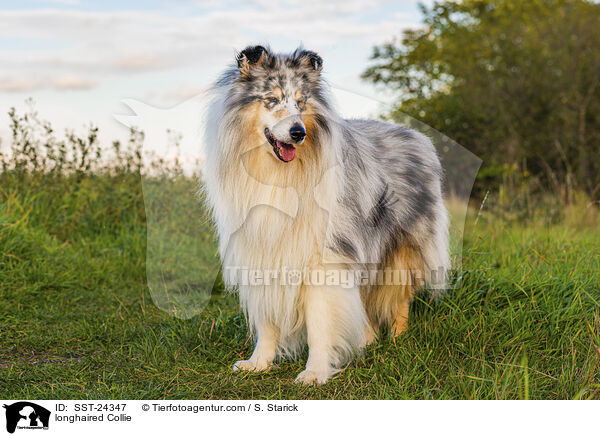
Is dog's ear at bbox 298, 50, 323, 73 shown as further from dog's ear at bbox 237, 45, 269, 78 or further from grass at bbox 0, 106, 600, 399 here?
grass at bbox 0, 106, 600, 399

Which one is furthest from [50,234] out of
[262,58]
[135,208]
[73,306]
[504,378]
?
[504,378]

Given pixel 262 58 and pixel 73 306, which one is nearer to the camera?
pixel 262 58

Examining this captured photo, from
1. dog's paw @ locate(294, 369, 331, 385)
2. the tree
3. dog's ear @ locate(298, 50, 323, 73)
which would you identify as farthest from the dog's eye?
the tree

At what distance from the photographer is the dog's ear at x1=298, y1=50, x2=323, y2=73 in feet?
10.4

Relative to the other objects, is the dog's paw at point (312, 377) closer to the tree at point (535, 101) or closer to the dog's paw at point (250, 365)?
the dog's paw at point (250, 365)

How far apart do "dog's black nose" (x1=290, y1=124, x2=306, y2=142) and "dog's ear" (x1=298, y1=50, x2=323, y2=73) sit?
43 centimetres

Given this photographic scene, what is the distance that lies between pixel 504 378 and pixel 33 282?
388 centimetres

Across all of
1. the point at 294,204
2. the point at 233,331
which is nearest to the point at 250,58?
the point at 294,204

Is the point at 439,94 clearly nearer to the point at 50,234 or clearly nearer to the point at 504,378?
the point at 50,234

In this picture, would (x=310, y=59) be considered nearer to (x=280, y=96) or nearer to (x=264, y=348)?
(x=280, y=96)

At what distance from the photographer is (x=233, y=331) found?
402cm

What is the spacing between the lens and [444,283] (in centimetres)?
404

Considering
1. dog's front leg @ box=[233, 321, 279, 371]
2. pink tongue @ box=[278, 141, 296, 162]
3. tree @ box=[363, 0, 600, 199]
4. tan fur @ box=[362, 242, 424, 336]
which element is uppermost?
tree @ box=[363, 0, 600, 199]
